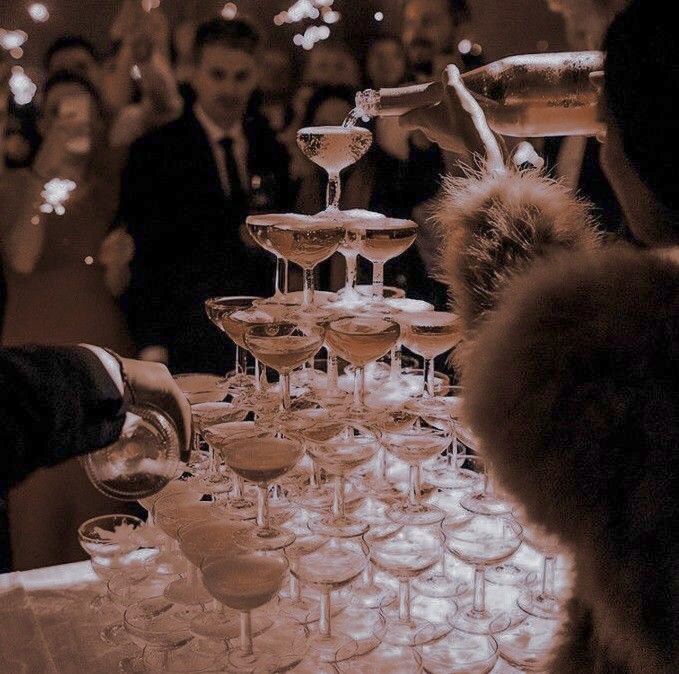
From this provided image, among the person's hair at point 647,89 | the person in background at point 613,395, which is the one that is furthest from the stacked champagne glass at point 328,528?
the person's hair at point 647,89

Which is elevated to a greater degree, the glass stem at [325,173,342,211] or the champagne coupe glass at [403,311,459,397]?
the glass stem at [325,173,342,211]

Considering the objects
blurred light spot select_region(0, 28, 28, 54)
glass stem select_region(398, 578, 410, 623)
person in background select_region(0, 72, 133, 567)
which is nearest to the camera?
glass stem select_region(398, 578, 410, 623)

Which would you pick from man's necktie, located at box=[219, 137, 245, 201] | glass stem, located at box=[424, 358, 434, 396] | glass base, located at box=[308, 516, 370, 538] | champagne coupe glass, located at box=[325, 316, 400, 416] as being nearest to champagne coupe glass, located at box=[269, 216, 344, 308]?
champagne coupe glass, located at box=[325, 316, 400, 416]

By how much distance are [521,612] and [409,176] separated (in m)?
1.48

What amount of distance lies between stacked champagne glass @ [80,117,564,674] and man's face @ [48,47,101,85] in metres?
0.89

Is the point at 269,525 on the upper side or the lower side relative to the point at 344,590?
upper

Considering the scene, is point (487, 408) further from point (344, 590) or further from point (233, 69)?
point (233, 69)

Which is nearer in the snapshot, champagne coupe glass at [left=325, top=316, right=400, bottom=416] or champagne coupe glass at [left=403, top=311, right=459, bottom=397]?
champagne coupe glass at [left=325, top=316, right=400, bottom=416]

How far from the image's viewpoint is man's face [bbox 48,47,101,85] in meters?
2.03

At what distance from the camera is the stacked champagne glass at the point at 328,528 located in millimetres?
1237

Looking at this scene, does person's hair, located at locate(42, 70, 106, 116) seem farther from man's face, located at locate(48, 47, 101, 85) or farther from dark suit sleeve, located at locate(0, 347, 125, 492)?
dark suit sleeve, located at locate(0, 347, 125, 492)

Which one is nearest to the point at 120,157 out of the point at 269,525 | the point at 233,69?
the point at 233,69

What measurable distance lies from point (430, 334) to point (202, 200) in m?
1.08

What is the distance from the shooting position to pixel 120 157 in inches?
85.3
